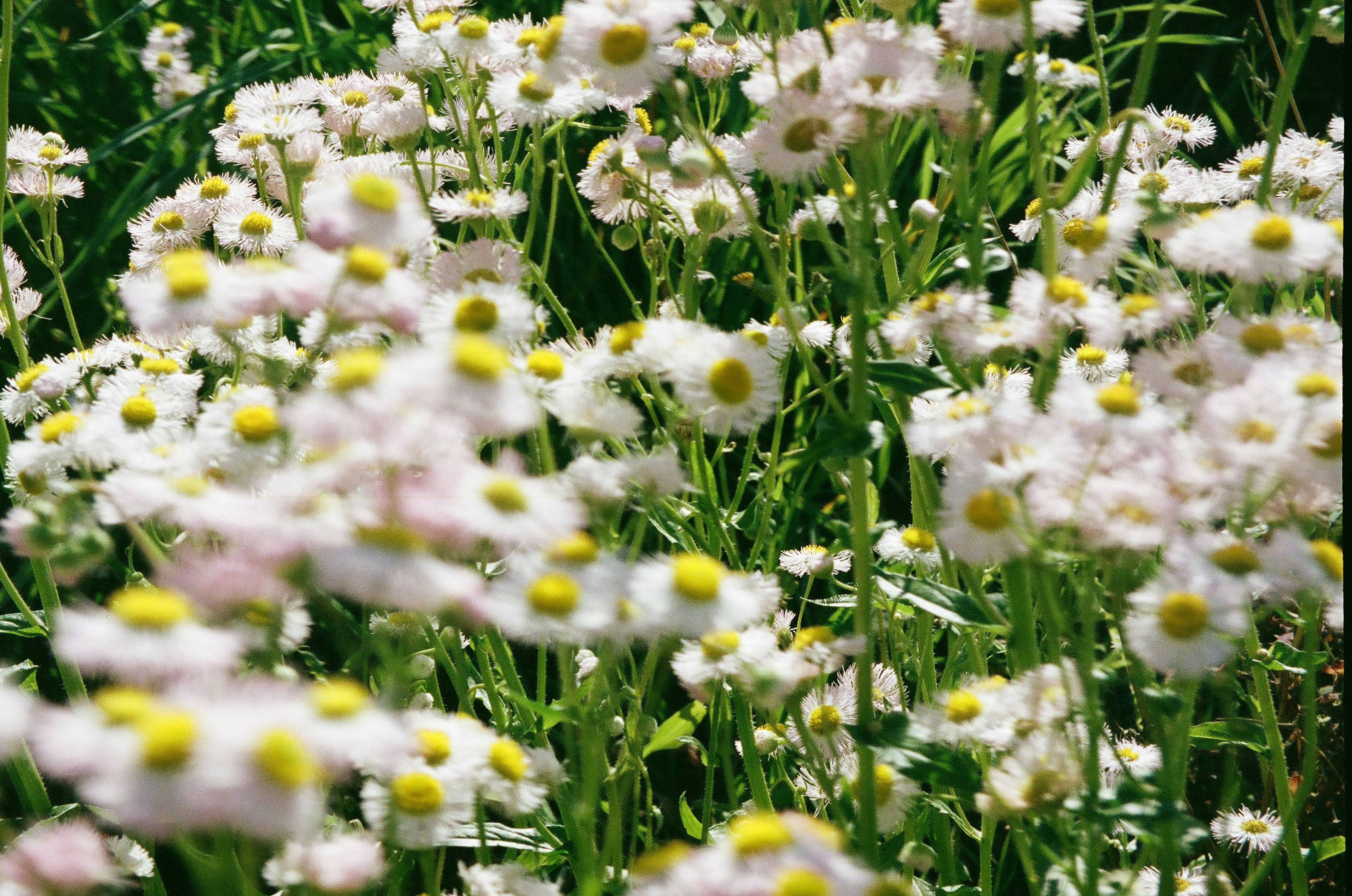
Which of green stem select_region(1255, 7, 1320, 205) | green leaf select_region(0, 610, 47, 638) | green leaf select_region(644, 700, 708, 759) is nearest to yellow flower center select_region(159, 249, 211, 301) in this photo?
green leaf select_region(644, 700, 708, 759)

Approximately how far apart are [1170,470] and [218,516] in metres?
0.53

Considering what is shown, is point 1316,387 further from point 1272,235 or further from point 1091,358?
point 1091,358

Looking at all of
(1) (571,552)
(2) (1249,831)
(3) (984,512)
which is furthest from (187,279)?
(2) (1249,831)

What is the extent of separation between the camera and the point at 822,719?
3.56 ft

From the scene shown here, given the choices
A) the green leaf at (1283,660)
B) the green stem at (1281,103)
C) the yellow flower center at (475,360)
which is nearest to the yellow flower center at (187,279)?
the yellow flower center at (475,360)

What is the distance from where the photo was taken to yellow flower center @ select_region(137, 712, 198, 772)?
1.64ft

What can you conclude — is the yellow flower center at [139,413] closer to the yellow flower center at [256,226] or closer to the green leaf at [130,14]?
the yellow flower center at [256,226]

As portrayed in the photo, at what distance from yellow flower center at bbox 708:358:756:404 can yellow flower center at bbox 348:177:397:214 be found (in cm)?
23

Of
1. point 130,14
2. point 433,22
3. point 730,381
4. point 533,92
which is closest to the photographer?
point 730,381

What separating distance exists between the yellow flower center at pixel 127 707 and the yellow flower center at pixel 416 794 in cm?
23

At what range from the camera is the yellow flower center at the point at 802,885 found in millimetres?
562

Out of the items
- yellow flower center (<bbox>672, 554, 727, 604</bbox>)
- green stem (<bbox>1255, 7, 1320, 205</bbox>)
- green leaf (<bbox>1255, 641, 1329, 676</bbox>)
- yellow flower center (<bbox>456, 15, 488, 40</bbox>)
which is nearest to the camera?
yellow flower center (<bbox>672, 554, 727, 604</bbox>)

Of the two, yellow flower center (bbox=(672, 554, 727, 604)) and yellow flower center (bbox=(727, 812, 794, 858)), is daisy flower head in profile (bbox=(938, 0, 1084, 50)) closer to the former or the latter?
yellow flower center (bbox=(672, 554, 727, 604))

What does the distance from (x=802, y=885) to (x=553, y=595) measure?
0.21 meters
